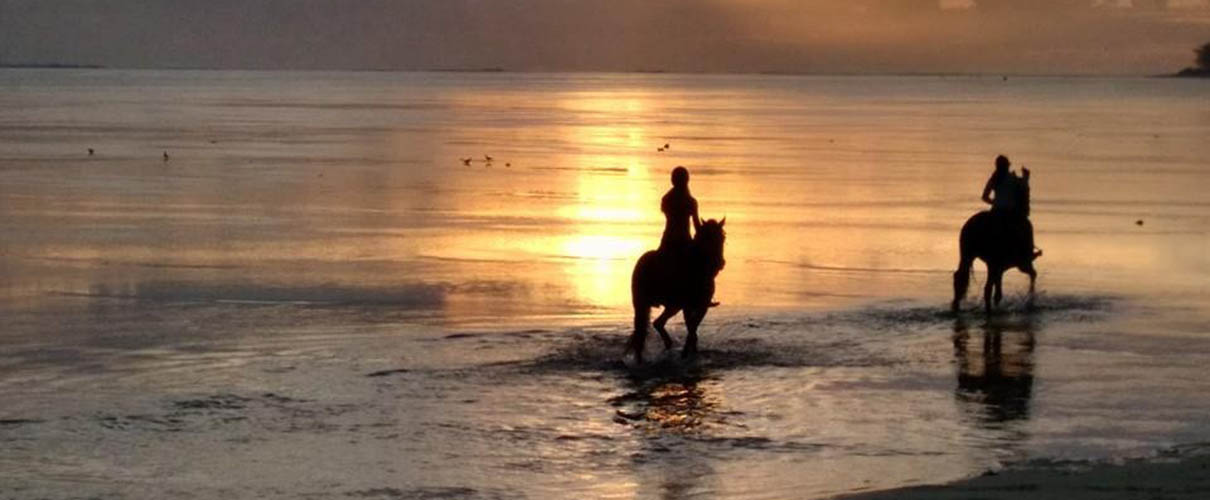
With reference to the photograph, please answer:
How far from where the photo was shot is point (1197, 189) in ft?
112

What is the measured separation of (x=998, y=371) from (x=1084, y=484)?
4321 mm

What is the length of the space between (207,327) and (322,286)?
309 centimetres

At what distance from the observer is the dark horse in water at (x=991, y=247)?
17453 millimetres

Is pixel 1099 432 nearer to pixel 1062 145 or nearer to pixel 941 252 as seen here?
pixel 941 252

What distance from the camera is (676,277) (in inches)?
556

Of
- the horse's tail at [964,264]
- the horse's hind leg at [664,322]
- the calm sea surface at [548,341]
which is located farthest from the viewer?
the horse's tail at [964,264]

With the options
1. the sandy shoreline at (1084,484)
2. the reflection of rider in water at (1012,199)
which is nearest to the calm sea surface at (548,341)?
the sandy shoreline at (1084,484)

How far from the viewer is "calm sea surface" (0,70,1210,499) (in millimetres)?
11094

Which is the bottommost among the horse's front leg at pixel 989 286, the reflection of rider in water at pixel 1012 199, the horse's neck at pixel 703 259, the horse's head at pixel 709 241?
the horse's front leg at pixel 989 286

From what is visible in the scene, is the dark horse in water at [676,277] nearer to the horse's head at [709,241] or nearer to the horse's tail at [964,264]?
the horse's head at [709,241]

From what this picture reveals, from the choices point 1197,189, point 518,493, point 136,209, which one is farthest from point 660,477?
point 1197,189

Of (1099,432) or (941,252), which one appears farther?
(941,252)

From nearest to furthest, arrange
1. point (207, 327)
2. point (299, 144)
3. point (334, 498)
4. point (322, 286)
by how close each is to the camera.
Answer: point (334, 498), point (207, 327), point (322, 286), point (299, 144)

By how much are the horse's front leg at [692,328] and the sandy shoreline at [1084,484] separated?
4151 millimetres
